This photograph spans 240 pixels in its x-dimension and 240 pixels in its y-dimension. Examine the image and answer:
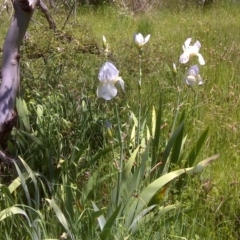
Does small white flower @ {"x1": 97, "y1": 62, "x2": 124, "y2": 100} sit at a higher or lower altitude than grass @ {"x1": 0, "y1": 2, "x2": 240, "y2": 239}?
higher

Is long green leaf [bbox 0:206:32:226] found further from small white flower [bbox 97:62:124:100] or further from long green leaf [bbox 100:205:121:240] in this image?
small white flower [bbox 97:62:124:100]

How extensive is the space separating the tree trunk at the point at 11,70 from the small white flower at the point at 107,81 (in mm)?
880

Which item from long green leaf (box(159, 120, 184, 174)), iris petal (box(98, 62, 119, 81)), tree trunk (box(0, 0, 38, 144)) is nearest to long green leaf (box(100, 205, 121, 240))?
iris petal (box(98, 62, 119, 81))

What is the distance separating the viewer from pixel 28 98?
3.44m

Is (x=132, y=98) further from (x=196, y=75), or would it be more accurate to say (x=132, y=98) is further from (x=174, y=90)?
(x=196, y=75)

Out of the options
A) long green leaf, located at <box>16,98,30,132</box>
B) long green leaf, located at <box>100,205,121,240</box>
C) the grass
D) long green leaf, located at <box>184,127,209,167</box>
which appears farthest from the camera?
long green leaf, located at <box>16,98,30,132</box>

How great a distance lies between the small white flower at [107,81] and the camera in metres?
2.13

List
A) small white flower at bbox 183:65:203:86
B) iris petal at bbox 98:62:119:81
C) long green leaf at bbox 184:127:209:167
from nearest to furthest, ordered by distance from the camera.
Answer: iris petal at bbox 98:62:119:81 → small white flower at bbox 183:65:203:86 → long green leaf at bbox 184:127:209:167

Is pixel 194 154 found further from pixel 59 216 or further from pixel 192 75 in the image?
pixel 59 216

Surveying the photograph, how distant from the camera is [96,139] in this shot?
3129 millimetres

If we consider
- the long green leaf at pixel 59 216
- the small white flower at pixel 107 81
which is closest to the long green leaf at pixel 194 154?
the small white flower at pixel 107 81

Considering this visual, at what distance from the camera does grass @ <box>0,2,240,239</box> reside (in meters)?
2.26

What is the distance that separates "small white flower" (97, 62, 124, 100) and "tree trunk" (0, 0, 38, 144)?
2.89 ft

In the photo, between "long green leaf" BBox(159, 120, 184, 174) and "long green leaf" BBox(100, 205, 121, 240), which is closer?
"long green leaf" BBox(100, 205, 121, 240)
